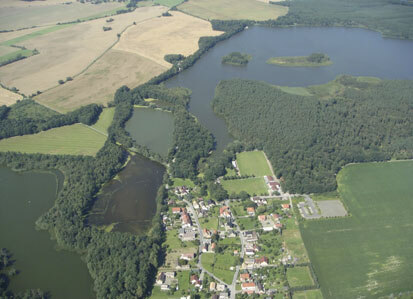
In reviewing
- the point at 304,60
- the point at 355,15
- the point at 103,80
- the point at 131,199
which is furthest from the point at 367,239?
the point at 355,15

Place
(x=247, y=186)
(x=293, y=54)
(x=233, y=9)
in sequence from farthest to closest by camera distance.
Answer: (x=233, y=9), (x=293, y=54), (x=247, y=186)

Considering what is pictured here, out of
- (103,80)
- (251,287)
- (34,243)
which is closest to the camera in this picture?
(251,287)

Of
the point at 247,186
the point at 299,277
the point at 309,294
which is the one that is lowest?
the point at 309,294

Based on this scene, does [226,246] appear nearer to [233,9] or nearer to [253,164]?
[253,164]

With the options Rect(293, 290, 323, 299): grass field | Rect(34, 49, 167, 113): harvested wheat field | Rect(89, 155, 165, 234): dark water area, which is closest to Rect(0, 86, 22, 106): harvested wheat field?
Rect(34, 49, 167, 113): harvested wheat field

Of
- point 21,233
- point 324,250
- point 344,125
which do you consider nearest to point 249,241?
point 324,250

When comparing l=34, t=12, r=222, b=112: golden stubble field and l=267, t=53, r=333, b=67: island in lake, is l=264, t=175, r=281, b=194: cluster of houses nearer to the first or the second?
l=34, t=12, r=222, b=112: golden stubble field

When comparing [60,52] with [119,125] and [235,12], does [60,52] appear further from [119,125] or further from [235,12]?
[235,12]

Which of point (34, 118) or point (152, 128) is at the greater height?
point (152, 128)
